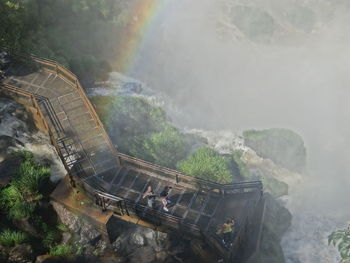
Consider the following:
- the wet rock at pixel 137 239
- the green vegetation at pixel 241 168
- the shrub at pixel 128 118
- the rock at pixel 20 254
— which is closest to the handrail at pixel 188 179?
the wet rock at pixel 137 239

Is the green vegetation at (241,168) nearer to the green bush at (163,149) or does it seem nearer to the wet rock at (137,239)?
the green bush at (163,149)

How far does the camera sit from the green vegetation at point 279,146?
30953 millimetres

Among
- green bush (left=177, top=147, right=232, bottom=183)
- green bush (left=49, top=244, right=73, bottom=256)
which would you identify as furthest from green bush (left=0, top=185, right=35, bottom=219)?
green bush (left=177, top=147, right=232, bottom=183)

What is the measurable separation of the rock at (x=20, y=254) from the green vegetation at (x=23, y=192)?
4.99 feet

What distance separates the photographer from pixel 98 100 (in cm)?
2750

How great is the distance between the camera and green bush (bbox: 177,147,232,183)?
2297cm

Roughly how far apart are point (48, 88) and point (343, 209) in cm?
2391

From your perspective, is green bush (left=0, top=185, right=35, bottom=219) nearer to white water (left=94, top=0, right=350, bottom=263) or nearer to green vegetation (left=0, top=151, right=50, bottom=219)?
green vegetation (left=0, top=151, right=50, bottom=219)

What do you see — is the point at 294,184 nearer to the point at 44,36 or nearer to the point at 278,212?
the point at 278,212

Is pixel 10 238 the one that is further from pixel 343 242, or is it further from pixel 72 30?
pixel 72 30

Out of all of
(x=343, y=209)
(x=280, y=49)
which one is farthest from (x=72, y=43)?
(x=280, y=49)

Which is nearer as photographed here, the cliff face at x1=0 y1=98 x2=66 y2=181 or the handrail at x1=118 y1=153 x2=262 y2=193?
the handrail at x1=118 y1=153 x2=262 y2=193

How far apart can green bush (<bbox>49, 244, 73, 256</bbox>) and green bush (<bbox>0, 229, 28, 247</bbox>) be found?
1346 mm

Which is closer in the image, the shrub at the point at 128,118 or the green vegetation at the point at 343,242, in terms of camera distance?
the green vegetation at the point at 343,242
